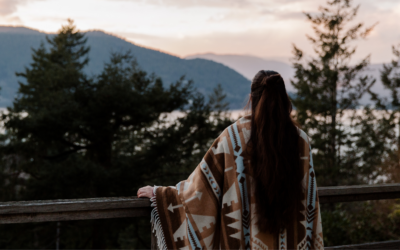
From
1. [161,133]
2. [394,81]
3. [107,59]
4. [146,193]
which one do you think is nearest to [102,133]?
[161,133]

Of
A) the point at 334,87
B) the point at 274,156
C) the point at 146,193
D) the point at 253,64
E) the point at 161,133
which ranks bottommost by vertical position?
the point at 161,133

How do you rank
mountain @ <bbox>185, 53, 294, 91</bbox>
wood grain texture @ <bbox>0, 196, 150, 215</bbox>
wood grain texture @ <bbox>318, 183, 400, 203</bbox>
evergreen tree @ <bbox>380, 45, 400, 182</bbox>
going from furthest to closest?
evergreen tree @ <bbox>380, 45, 400, 182</bbox>
mountain @ <bbox>185, 53, 294, 91</bbox>
wood grain texture @ <bbox>318, 183, 400, 203</bbox>
wood grain texture @ <bbox>0, 196, 150, 215</bbox>

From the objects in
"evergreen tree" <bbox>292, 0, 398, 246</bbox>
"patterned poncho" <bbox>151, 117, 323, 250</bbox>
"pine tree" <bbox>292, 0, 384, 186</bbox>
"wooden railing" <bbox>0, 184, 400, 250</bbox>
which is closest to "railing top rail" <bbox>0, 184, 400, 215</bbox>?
"wooden railing" <bbox>0, 184, 400, 250</bbox>

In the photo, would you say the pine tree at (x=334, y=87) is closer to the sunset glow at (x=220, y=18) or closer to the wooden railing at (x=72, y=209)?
the sunset glow at (x=220, y=18)

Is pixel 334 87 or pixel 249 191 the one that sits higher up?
pixel 334 87

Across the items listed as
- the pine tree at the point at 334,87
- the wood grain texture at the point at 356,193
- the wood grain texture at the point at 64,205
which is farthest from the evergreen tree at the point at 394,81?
the wood grain texture at the point at 64,205

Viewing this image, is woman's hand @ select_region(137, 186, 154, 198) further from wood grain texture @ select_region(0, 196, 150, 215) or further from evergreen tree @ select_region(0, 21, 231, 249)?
evergreen tree @ select_region(0, 21, 231, 249)

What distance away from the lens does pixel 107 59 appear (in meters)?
54.8

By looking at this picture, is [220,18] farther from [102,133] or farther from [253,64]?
[253,64]

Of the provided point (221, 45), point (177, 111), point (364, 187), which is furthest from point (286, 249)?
point (221, 45)

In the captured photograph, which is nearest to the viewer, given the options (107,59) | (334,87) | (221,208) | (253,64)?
(221,208)

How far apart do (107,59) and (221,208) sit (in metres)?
56.0

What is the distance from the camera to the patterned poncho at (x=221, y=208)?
1.63 meters

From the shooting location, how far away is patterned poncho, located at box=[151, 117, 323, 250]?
1632 millimetres
